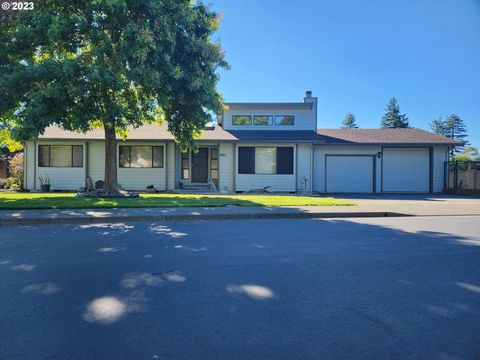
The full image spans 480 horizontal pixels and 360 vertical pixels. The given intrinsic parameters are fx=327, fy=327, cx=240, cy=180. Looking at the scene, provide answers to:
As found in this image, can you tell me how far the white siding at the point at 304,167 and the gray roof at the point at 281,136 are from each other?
0.76 m

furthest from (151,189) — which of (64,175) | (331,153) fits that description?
(331,153)

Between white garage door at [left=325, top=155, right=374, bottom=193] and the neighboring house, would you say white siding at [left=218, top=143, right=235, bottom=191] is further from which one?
white garage door at [left=325, top=155, right=374, bottom=193]

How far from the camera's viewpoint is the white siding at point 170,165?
20922 millimetres

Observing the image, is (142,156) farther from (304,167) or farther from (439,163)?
(439,163)

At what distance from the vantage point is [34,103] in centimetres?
1116

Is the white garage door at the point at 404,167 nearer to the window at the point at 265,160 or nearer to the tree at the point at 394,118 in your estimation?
the window at the point at 265,160

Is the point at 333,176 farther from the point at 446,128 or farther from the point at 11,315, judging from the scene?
the point at 446,128

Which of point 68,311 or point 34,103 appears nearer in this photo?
point 68,311

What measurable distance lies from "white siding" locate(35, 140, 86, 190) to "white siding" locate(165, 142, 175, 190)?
17.1 ft

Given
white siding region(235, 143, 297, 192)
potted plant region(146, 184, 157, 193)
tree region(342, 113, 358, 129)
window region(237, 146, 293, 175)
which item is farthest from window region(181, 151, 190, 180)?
tree region(342, 113, 358, 129)

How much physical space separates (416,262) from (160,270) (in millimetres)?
4110

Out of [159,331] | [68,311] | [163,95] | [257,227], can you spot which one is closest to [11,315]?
[68,311]

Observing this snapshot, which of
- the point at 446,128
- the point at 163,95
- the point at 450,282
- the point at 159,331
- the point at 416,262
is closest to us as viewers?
the point at 159,331

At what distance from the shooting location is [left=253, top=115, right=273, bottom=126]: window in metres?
22.5
